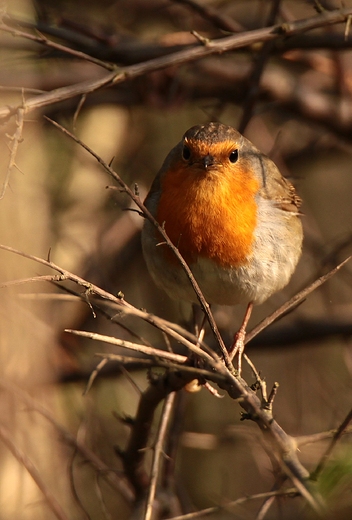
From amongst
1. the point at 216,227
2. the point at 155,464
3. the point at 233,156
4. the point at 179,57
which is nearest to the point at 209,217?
the point at 216,227

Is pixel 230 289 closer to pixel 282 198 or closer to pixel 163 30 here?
pixel 282 198

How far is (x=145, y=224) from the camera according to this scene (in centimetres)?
377

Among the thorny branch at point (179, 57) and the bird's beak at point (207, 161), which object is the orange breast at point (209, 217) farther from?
the thorny branch at point (179, 57)

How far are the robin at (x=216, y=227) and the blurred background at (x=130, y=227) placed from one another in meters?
0.72

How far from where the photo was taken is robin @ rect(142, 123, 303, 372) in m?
3.48

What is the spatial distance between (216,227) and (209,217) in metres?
0.06

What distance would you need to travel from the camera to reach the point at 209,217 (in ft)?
11.5

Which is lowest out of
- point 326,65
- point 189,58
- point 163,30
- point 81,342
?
point 81,342

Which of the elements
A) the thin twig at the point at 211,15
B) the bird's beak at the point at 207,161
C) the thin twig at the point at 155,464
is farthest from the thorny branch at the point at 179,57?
the thin twig at the point at 155,464

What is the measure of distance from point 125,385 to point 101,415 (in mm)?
450

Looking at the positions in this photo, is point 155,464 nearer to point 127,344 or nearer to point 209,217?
→ point 127,344

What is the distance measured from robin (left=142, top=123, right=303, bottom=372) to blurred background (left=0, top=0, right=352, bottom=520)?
2.37ft

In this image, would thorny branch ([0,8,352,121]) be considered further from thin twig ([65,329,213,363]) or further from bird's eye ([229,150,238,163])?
thin twig ([65,329,213,363])

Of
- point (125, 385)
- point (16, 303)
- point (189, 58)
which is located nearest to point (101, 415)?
point (125, 385)
